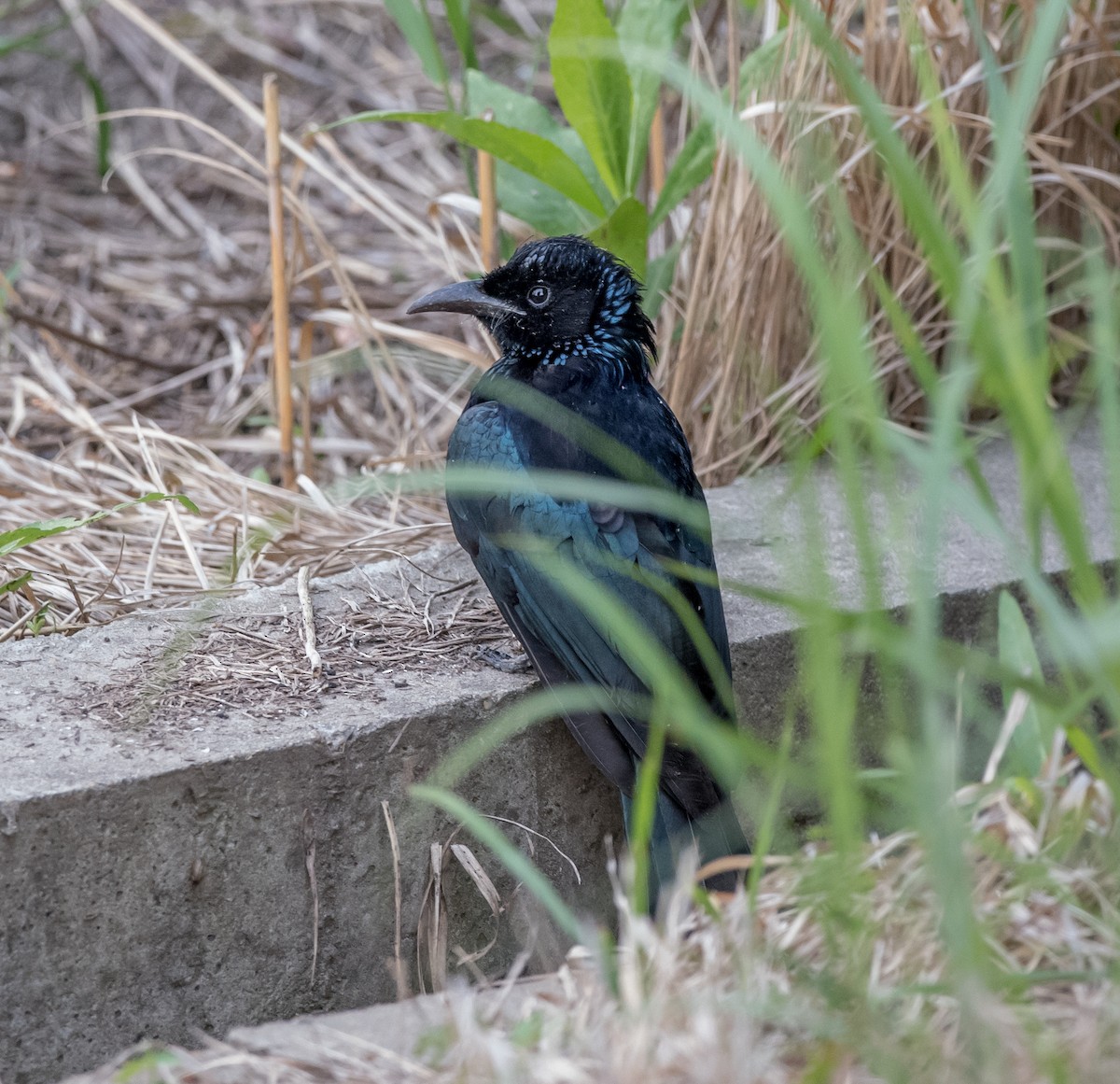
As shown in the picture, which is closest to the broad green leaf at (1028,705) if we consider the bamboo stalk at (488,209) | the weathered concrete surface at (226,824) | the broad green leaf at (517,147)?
the weathered concrete surface at (226,824)

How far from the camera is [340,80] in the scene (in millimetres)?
6203

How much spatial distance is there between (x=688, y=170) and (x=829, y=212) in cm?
35

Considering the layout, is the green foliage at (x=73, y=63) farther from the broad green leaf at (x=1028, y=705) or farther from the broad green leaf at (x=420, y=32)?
the broad green leaf at (x=1028, y=705)

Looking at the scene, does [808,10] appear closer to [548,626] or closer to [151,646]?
[548,626]

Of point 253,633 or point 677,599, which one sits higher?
point 677,599

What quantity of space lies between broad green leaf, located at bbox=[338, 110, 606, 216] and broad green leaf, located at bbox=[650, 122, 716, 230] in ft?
0.49

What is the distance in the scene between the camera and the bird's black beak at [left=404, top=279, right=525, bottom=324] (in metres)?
3.10

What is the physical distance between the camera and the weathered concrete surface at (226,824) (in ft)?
7.02

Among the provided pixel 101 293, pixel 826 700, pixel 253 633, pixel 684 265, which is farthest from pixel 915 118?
pixel 101 293

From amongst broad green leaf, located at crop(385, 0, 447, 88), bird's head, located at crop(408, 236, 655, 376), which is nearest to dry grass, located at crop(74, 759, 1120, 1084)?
bird's head, located at crop(408, 236, 655, 376)

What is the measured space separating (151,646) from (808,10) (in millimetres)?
1765

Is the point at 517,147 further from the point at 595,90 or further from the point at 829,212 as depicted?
the point at 829,212

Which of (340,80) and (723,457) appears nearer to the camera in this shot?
(723,457)

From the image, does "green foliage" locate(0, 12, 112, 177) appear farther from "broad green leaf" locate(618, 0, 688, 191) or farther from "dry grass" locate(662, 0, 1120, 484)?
"dry grass" locate(662, 0, 1120, 484)
